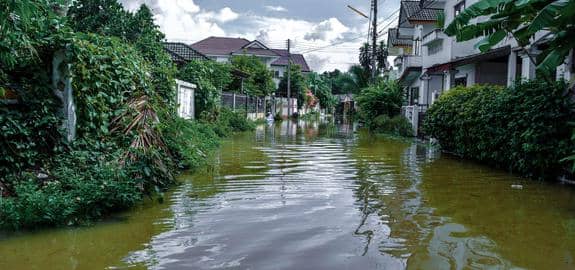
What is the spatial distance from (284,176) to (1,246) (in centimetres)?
634

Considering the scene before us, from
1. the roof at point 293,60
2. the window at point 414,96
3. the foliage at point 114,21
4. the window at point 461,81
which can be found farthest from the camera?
the roof at point 293,60

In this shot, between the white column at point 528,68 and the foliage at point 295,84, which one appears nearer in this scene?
the white column at point 528,68

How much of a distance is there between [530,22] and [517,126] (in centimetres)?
647

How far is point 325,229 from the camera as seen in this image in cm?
659

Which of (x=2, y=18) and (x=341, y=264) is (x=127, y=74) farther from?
(x=341, y=264)

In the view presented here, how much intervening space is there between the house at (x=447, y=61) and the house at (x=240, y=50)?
89.7 ft

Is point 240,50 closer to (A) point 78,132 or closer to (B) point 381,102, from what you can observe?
(B) point 381,102

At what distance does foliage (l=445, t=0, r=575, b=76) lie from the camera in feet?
16.4

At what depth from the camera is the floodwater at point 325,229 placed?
17.4ft

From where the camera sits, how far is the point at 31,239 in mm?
5809

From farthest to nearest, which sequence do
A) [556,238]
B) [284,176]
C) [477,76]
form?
[477,76], [284,176], [556,238]

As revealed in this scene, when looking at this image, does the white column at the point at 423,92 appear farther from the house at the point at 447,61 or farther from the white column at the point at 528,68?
the white column at the point at 528,68

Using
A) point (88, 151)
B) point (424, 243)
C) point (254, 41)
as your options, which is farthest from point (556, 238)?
point (254, 41)

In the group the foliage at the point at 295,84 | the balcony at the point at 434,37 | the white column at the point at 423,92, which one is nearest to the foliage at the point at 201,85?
the balcony at the point at 434,37
